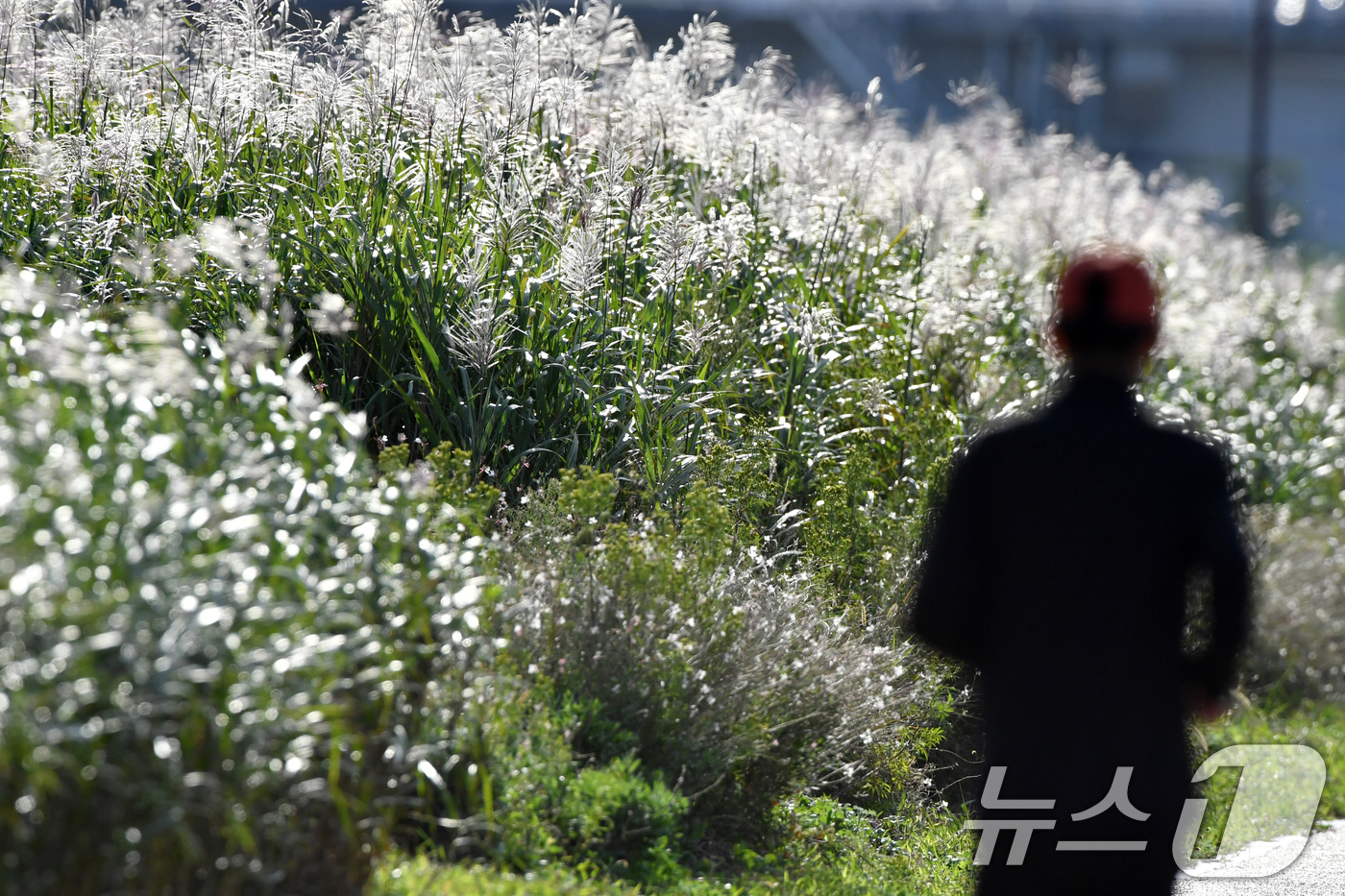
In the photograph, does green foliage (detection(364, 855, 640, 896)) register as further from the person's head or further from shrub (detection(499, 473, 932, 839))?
the person's head

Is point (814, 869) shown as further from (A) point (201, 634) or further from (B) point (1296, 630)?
(B) point (1296, 630)

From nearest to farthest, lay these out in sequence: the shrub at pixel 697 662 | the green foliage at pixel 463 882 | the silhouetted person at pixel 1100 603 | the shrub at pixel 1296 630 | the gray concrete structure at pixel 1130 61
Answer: the silhouetted person at pixel 1100 603
the green foliage at pixel 463 882
the shrub at pixel 697 662
the shrub at pixel 1296 630
the gray concrete structure at pixel 1130 61

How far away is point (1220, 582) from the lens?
3184 mm

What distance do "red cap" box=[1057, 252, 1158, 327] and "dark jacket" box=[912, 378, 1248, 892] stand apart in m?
0.17

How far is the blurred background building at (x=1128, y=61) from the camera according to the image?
1673 inches

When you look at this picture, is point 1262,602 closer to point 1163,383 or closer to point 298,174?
point 1163,383

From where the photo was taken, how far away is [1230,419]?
10719mm

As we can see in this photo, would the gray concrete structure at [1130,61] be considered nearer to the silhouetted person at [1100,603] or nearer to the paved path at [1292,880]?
the paved path at [1292,880]

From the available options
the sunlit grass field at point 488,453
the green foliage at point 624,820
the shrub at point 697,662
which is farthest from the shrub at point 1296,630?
the green foliage at point 624,820

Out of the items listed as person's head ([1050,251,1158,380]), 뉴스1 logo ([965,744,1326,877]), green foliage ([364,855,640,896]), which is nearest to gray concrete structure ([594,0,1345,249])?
뉴스1 logo ([965,744,1326,877])

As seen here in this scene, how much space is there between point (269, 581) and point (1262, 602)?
692 cm

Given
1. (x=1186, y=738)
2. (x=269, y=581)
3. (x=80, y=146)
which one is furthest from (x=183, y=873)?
(x=80, y=146)

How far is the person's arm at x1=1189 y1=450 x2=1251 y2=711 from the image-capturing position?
3182 millimetres

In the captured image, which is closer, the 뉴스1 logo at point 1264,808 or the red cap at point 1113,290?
the red cap at point 1113,290
